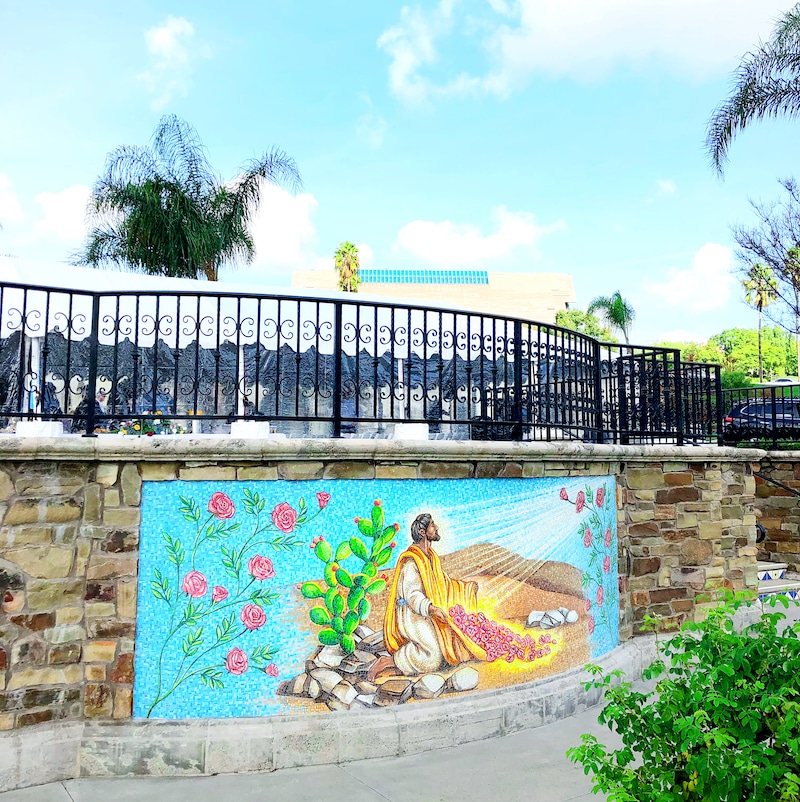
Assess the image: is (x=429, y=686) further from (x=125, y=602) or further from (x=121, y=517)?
(x=121, y=517)

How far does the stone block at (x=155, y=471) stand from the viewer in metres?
4.93

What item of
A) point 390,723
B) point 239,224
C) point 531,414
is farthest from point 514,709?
point 239,224

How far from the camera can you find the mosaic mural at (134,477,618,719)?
4.88 meters

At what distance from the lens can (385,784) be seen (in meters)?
4.59

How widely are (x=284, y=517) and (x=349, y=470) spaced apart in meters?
0.58

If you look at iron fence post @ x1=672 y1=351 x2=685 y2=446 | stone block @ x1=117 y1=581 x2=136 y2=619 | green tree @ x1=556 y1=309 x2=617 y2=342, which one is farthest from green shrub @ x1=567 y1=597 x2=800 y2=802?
green tree @ x1=556 y1=309 x2=617 y2=342

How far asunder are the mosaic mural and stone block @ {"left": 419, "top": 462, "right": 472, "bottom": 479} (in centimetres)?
6

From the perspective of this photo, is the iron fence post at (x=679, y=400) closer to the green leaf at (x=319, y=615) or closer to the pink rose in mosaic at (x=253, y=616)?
the green leaf at (x=319, y=615)

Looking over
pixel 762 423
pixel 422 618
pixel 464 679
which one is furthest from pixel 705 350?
pixel 422 618

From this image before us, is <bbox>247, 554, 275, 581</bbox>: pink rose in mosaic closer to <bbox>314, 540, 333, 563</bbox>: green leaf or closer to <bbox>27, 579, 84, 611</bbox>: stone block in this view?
<bbox>314, 540, 333, 563</bbox>: green leaf

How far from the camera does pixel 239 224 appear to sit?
2067cm

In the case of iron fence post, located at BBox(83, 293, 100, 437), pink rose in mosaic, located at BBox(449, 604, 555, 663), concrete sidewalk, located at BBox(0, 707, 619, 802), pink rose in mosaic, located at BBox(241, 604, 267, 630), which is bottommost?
concrete sidewalk, located at BBox(0, 707, 619, 802)

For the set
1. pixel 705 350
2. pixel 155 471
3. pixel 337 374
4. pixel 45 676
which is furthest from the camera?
pixel 705 350

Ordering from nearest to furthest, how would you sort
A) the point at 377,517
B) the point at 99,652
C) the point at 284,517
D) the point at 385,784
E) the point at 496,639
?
1. the point at 385,784
2. the point at 99,652
3. the point at 284,517
4. the point at 377,517
5. the point at 496,639
